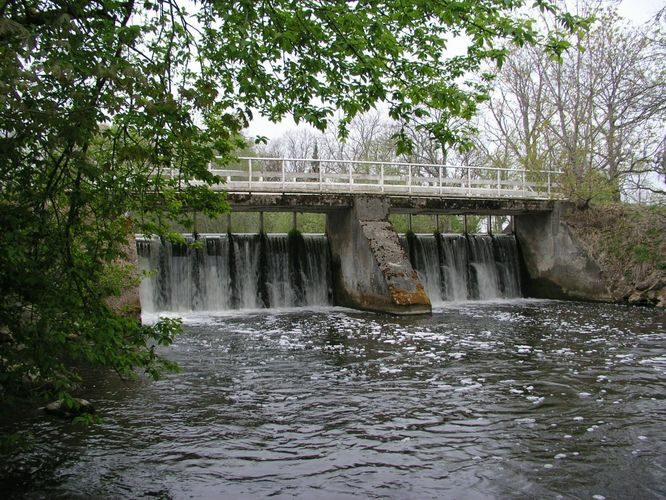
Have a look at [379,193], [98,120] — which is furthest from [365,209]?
[98,120]

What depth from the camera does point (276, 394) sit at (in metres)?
7.94

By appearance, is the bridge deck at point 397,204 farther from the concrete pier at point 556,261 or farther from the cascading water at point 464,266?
the cascading water at point 464,266

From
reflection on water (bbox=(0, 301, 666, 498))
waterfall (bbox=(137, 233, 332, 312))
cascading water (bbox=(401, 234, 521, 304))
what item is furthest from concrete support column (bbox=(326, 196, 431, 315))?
reflection on water (bbox=(0, 301, 666, 498))

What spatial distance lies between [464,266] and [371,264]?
6180 millimetres

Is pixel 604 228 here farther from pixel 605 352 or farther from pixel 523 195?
pixel 605 352

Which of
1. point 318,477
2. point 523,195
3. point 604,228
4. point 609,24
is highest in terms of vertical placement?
point 609,24

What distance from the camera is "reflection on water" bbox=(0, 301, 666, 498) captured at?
16.5 feet

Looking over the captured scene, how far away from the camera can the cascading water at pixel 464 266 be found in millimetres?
21844

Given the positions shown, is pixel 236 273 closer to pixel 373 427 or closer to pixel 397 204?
pixel 397 204

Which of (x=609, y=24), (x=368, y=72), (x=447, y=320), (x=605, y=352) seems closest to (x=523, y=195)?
(x=609, y=24)

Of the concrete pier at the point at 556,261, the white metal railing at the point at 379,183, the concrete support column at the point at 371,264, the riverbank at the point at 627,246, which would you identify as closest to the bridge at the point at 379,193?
the white metal railing at the point at 379,183

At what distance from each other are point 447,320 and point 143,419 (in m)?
10.3

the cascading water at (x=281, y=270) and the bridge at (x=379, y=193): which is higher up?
the bridge at (x=379, y=193)

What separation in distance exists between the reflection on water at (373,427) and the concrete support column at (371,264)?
5049 millimetres
